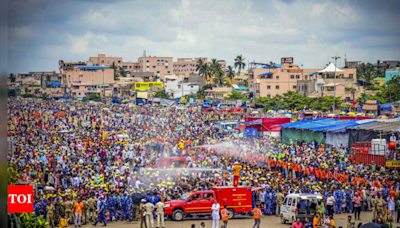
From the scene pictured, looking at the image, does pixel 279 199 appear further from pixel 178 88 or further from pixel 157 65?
pixel 157 65

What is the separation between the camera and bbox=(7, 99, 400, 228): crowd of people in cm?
1900

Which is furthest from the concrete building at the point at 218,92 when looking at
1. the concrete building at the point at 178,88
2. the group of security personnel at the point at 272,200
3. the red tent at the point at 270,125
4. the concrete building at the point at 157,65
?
the group of security personnel at the point at 272,200

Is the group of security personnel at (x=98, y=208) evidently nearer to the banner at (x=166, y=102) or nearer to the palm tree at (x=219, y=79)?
the banner at (x=166, y=102)

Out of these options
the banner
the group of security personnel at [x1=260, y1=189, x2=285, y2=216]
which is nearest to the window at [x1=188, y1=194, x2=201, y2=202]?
the group of security personnel at [x1=260, y1=189, x2=285, y2=216]

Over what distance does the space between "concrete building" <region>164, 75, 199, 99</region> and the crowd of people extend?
223 feet

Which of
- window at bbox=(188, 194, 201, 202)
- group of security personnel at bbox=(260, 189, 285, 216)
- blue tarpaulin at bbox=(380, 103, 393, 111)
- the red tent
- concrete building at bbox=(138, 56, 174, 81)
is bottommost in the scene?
group of security personnel at bbox=(260, 189, 285, 216)

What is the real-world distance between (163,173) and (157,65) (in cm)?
13638

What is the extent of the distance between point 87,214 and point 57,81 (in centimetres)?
11776

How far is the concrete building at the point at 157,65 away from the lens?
157m

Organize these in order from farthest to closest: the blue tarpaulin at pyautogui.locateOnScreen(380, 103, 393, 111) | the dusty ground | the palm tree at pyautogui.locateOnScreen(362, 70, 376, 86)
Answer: the palm tree at pyautogui.locateOnScreen(362, 70, 376, 86), the blue tarpaulin at pyautogui.locateOnScreen(380, 103, 393, 111), the dusty ground

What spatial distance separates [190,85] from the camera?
110938 mm

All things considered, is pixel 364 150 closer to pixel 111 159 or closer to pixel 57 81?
pixel 111 159

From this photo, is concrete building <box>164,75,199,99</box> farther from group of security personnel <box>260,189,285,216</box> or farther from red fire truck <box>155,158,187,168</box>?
group of security personnel <box>260,189,285,216</box>

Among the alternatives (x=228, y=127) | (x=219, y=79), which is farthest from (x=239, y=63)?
(x=228, y=127)
